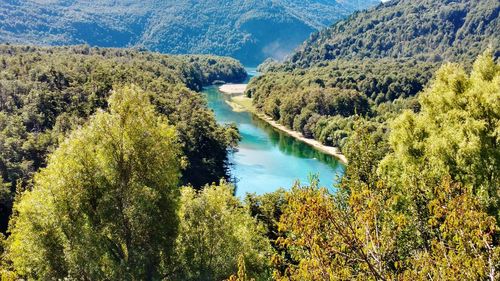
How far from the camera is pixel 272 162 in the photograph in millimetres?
76125

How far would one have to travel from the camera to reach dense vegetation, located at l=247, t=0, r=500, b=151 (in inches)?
3844

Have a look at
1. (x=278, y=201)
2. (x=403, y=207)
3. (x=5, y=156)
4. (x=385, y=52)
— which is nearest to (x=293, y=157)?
(x=278, y=201)

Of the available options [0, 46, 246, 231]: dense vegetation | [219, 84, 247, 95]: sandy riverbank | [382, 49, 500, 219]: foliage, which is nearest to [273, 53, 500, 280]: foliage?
[382, 49, 500, 219]: foliage

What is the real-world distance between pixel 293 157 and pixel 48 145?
39.4m

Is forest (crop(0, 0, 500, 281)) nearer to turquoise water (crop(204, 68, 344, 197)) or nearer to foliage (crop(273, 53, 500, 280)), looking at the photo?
foliage (crop(273, 53, 500, 280))

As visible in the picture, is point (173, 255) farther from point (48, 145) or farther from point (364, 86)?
point (364, 86)

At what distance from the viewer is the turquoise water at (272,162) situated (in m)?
64.3

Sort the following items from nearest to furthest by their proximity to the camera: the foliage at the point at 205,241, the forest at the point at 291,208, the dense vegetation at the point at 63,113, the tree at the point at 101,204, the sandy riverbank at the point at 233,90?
the forest at the point at 291,208
the tree at the point at 101,204
the foliage at the point at 205,241
the dense vegetation at the point at 63,113
the sandy riverbank at the point at 233,90

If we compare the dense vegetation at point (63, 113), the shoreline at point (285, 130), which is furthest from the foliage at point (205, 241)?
the shoreline at point (285, 130)

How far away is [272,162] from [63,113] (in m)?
31.6

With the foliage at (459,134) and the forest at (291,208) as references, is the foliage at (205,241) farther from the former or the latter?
the foliage at (459,134)

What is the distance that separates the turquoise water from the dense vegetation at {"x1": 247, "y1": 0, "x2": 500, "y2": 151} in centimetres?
490

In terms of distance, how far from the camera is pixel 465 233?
23.5 feet

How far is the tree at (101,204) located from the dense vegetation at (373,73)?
90.8 feet
